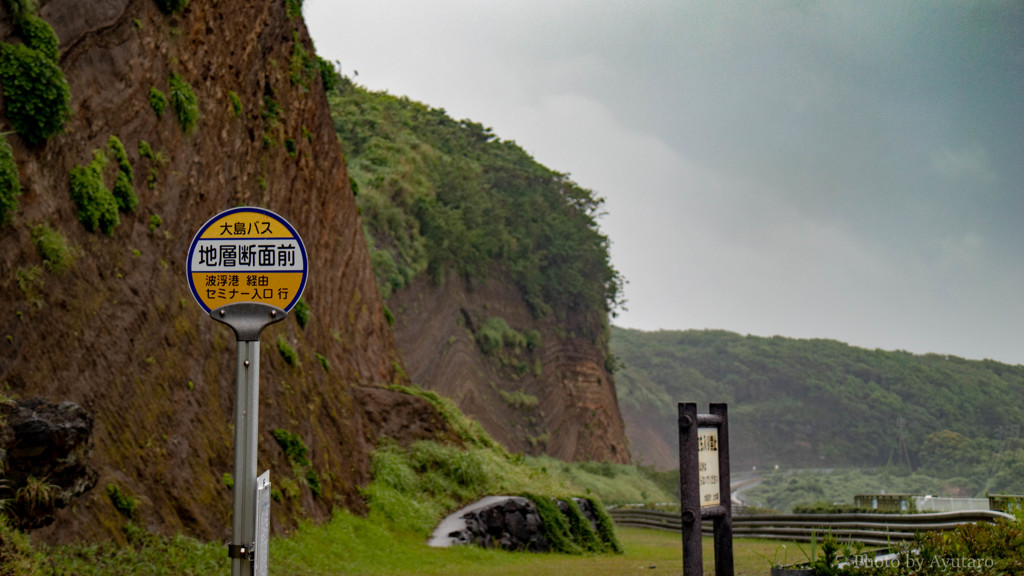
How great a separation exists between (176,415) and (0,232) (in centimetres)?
357

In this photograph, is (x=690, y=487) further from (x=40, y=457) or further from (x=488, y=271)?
(x=488, y=271)

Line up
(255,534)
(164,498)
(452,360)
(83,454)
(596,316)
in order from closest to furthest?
(255,534) < (83,454) < (164,498) < (452,360) < (596,316)

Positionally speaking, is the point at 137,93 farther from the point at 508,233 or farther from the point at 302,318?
the point at 508,233

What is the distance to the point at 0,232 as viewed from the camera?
10.0m

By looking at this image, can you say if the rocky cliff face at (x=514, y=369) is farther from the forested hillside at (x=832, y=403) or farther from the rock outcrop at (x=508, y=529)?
the forested hillside at (x=832, y=403)

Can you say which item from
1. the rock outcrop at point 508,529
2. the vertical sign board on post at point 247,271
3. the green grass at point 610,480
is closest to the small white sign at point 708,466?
the vertical sign board on post at point 247,271

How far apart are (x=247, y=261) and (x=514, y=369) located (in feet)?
134

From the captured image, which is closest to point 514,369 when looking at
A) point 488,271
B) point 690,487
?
point 488,271

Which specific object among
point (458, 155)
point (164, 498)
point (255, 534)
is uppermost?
point (458, 155)

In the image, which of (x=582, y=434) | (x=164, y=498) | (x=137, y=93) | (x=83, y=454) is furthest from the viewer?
(x=582, y=434)

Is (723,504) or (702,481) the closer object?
(702,481)

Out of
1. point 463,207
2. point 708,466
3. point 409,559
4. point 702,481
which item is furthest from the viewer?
point 463,207

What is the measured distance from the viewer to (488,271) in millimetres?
45781

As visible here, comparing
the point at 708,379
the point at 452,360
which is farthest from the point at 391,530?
the point at 708,379
